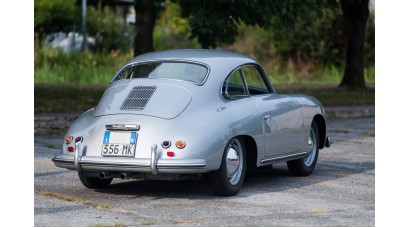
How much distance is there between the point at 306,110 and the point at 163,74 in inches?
83.2

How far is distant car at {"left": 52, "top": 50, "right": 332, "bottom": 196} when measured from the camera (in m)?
9.54

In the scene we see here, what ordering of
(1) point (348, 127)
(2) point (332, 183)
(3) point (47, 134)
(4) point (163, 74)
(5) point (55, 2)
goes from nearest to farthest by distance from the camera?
(4) point (163, 74) → (2) point (332, 183) → (3) point (47, 134) → (1) point (348, 127) → (5) point (55, 2)

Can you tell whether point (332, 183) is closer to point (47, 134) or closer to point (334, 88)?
point (47, 134)

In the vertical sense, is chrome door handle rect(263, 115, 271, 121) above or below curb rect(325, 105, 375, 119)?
above

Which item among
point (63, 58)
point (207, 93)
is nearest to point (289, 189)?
point (207, 93)

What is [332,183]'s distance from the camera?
37.0 ft

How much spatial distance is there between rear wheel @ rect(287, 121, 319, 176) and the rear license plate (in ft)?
9.21

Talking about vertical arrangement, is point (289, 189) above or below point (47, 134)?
above

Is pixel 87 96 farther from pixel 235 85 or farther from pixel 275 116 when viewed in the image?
pixel 235 85

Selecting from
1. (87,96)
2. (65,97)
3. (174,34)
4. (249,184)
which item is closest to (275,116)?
(249,184)

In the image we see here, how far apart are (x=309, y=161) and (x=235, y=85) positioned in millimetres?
1921

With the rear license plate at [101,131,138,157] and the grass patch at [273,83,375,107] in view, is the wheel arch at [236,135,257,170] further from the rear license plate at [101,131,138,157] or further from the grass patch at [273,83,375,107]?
the grass patch at [273,83,375,107]

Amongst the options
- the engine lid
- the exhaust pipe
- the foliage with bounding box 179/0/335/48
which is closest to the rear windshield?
the engine lid

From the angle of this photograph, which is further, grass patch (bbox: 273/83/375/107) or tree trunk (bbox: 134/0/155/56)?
grass patch (bbox: 273/83/375/107)
